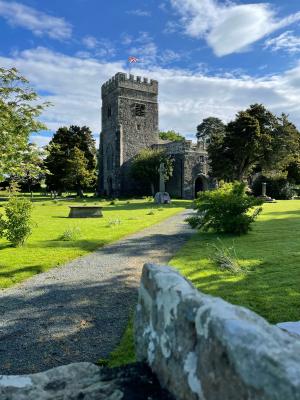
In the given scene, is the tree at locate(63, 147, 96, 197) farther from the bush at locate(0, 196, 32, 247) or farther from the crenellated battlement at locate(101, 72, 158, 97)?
the bush at locate(0, 196, 32, 247)

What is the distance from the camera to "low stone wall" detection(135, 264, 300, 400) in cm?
133

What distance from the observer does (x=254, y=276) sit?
24.8 feet

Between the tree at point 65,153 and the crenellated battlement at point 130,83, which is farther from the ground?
the crenellated battlement at point 130,83

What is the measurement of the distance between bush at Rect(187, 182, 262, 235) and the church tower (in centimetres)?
3665

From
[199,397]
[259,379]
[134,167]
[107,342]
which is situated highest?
[134,167]

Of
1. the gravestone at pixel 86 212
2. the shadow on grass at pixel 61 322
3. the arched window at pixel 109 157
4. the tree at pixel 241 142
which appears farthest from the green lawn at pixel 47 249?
the arched window at pixel 109 157

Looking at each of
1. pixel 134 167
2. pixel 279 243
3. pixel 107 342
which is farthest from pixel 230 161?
pixel 107 342

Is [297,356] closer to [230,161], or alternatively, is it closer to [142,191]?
[230,161]

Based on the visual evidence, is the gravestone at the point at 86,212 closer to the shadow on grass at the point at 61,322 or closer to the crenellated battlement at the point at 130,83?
the shadow on grass at the point at 61,322

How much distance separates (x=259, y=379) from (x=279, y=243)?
1083 centimetres

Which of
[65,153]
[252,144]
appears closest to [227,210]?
[252,144]

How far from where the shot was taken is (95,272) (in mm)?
8281

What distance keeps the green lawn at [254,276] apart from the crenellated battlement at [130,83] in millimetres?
42399

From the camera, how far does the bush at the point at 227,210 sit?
1353cm
